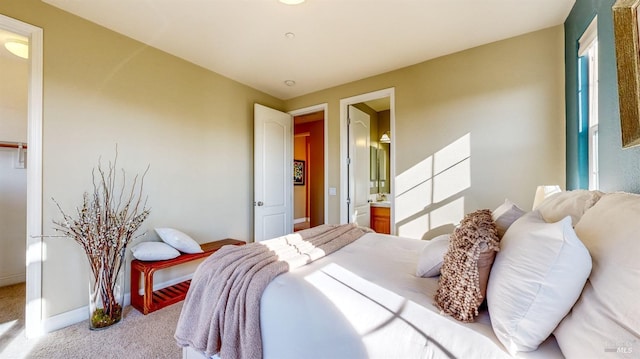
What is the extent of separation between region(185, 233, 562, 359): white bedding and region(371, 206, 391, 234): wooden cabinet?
267 centimetres

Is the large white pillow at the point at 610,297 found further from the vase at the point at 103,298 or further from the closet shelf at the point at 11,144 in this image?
the closet shelf at the point at 11,144

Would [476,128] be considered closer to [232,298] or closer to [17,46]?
[232,298]

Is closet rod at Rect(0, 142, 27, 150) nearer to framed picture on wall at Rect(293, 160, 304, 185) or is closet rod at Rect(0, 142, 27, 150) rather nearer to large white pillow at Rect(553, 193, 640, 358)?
large white pillow at Rect(553, 193, 640, 358)

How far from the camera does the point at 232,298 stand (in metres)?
1.23

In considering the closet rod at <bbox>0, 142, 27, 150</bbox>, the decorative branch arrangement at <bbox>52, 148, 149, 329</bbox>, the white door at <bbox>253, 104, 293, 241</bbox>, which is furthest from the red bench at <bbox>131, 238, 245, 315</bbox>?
the closet rod at <bbox>0, 142, 27, 150</bbox>

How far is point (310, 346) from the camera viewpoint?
3.48 feet

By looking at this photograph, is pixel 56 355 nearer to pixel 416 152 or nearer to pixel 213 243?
pixel 213 243

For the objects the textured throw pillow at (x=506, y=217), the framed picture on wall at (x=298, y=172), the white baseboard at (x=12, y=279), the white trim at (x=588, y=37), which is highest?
the white trim at (x=588, y=37)

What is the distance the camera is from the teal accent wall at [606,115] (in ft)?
4.13

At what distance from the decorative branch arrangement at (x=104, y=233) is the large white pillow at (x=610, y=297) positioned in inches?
112

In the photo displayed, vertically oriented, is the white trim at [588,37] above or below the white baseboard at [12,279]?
above

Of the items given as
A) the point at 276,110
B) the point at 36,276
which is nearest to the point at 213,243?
the point at 36,276

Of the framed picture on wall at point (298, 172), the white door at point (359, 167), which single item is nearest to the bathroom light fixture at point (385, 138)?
the white door at point (359, 167)

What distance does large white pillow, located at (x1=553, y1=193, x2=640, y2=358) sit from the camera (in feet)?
2.03
